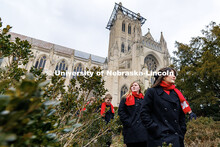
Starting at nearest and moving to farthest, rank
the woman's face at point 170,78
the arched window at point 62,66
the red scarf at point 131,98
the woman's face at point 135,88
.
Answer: the woman's face at point 170,78, the red scarf at point 131,98, the woman's face at point 135,88, the arched window at point 62,66

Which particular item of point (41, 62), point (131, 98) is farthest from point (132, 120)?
point (41, 62)

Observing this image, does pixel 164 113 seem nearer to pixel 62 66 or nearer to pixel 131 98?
pixel 131 98

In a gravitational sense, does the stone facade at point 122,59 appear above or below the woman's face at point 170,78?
above

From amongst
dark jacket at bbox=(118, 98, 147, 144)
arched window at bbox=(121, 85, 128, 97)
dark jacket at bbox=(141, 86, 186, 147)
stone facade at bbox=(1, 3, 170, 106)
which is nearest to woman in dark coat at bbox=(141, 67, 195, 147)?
dark jacket at bbox=(141, 86, 186, 147)

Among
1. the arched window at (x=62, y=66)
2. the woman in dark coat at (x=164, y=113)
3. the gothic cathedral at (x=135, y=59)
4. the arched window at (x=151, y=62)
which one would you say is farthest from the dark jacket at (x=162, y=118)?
the arched window at (x=62, y=66)

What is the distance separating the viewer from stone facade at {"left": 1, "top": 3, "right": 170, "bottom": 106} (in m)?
17.9

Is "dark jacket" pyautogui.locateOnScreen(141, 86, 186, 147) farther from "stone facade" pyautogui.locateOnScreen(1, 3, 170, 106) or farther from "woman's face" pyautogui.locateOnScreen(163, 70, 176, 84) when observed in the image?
"stone facade" pyautogui.locateOnScreen(1, 3, 170, 106)

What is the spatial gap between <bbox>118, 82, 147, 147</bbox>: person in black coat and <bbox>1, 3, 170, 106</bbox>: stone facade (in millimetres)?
10316

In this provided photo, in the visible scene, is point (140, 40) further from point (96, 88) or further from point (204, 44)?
point (96, 88)

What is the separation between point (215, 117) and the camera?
8.71 metres

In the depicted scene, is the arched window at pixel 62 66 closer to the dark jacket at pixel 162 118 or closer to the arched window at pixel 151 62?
the arched window at pixel 151 62

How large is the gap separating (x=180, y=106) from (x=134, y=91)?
41.2 inches

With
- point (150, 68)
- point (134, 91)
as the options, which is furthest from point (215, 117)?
point (150, 68)

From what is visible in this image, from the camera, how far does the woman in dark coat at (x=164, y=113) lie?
1.56 m
